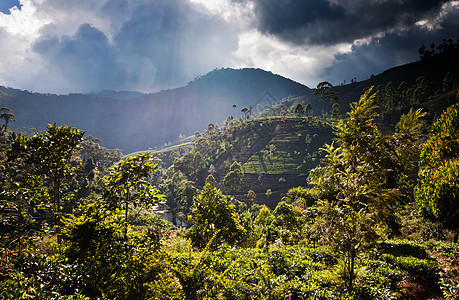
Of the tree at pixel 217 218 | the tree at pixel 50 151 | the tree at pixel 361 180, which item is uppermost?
the tree at pixel 50 151

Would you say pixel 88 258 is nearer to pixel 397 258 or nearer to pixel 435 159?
pixel 397 258

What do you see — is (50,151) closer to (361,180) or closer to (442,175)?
(361,180)

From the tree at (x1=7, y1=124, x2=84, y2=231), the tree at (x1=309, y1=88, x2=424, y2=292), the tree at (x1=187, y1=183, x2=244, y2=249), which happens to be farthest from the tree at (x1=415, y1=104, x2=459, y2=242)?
the tree at (x1=7, y1=124, x2=84, y2=231)

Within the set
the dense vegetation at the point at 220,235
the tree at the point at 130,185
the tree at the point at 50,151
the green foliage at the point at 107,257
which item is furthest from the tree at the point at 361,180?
the tree at the point at 50,151

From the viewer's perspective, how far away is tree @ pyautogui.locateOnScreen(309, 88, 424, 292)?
18.0 feet

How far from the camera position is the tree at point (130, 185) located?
202 inches

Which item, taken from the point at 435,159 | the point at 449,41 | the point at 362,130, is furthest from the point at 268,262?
the point at 449,41

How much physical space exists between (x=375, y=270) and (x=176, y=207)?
63.3 metres

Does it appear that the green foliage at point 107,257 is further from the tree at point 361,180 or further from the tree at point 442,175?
the tree at point 442,175

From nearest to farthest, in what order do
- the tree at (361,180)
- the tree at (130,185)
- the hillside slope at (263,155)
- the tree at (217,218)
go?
the tree at (130,185) → the tree at (361,180) → the tree at (217,218) → the hillside slope at (263,155)

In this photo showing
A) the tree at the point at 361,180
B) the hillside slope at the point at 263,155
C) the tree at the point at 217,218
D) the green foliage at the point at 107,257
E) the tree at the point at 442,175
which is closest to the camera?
the green foliage at the point at 107,257

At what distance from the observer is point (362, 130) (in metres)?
9.19

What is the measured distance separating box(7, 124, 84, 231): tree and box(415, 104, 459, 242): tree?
16894mm

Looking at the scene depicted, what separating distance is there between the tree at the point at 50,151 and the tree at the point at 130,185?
218 cm
